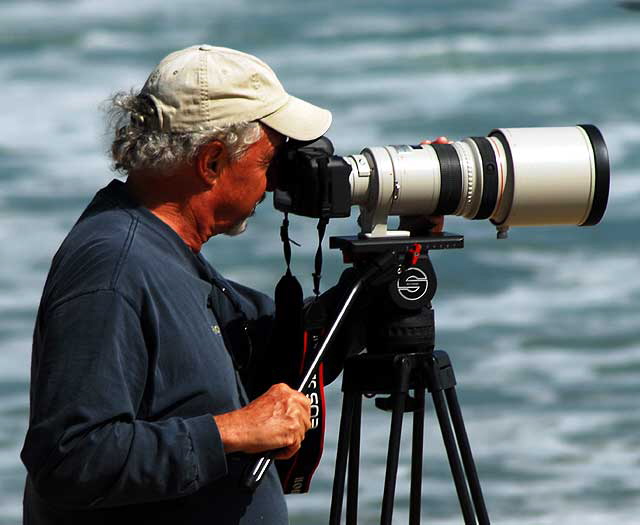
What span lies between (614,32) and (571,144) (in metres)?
→ 7.68

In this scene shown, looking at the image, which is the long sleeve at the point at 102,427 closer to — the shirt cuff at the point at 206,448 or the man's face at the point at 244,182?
the shirt cuff at the point at 206,448

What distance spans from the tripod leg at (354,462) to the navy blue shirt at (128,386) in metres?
0.29

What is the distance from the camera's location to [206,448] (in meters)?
1.71

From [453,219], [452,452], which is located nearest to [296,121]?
[452,452]

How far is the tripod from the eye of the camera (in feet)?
6.78

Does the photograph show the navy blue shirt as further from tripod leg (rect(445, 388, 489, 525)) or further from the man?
tripod leg (rect(445, 388, 489, 525))

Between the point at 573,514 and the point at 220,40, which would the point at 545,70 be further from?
the point at 573,514

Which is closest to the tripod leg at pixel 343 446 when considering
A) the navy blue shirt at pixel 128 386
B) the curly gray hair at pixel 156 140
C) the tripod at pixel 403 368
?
the tripod at pixel 403 368

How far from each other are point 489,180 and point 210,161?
0.48m

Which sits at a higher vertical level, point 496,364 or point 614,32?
point 614,32

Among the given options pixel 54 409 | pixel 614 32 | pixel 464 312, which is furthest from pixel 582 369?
pixel 614 32

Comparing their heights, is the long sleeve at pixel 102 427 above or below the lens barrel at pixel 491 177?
below

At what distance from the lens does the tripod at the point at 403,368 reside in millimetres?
2066

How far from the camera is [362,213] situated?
2.12 metres
